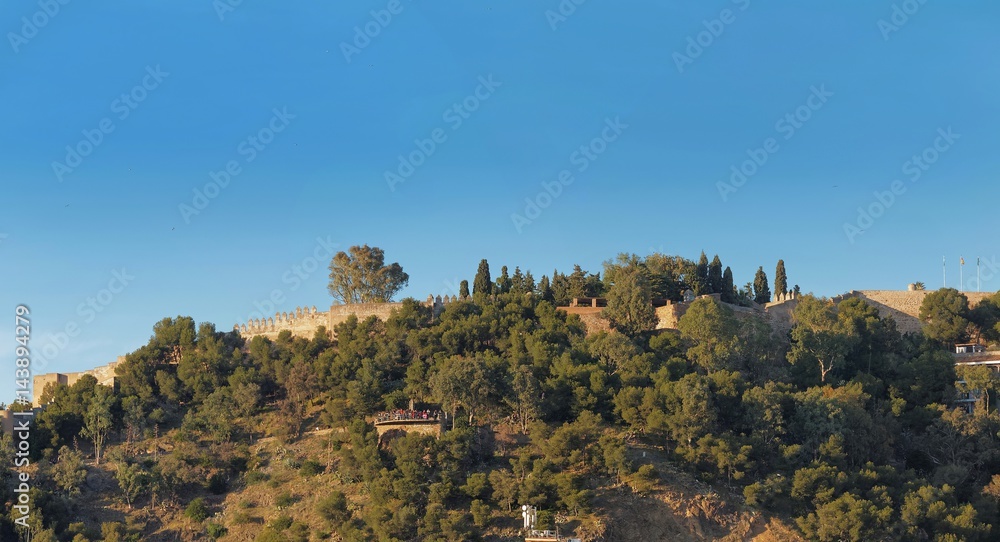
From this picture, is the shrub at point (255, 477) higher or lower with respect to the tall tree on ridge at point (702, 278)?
lower

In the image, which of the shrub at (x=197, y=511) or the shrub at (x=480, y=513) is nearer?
the shrub at (x=480, y=513)

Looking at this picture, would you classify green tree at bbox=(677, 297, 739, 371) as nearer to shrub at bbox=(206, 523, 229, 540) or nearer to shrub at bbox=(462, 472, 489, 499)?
shrub at bbox=(462, 472, 489, 499)

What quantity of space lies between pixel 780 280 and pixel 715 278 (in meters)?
4.02

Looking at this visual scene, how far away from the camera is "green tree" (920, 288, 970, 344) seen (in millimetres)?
59156

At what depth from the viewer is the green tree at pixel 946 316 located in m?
59.2

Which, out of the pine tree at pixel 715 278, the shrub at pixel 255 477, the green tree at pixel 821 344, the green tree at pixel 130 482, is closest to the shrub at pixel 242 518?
the shrub at pixel 255 477

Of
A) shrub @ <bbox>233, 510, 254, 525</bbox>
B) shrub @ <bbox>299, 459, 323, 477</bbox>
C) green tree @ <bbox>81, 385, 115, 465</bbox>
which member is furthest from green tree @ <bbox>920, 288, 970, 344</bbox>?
green tree @ <bbox>81, 385, 115, 465</bbox>

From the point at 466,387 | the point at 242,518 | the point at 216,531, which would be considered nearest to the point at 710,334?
the point at 466,387

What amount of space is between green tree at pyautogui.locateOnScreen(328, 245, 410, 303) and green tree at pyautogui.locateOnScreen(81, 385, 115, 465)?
13.2 metres

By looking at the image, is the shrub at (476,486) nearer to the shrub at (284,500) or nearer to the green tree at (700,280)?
the shrub at (284,500)

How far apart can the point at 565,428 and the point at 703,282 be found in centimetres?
1989

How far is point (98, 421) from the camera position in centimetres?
5119

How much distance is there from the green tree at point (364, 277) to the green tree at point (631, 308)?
11.0m

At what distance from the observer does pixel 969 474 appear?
156ft
